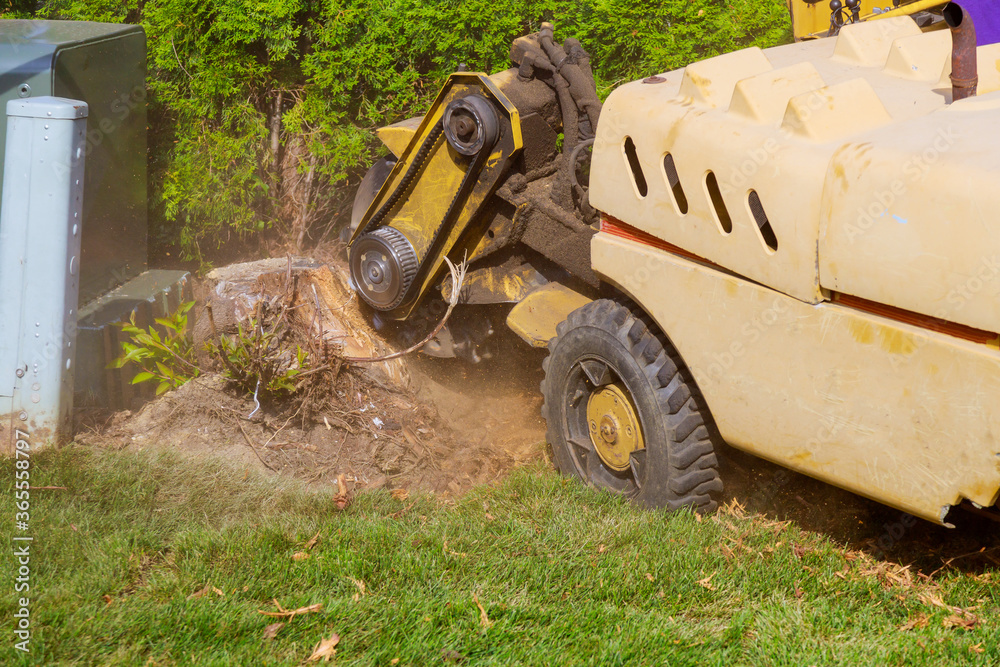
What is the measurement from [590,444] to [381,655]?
1.41 metres

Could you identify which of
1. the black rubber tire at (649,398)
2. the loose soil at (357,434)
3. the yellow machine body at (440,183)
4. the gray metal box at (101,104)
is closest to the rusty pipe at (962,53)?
the black rubber tire at (649,398)

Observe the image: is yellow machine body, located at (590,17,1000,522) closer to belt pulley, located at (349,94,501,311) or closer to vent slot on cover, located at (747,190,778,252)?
vent slot on cover, located at (747,190,778,252)

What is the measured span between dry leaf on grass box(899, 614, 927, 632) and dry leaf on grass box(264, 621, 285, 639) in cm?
193

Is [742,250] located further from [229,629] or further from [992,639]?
[229,629]

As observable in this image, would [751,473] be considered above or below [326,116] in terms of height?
below

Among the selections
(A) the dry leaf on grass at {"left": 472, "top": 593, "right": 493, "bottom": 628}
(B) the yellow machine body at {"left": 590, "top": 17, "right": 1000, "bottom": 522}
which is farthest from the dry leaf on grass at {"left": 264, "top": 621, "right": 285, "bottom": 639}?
(B) the yellow machine body at {"left": 590, "top": 17, "right": 1000, "bottom": 522}

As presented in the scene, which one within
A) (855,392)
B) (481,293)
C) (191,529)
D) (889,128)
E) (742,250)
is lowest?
(191,529)

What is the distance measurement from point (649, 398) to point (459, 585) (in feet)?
3.21

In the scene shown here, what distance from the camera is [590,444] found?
3572 millimetres

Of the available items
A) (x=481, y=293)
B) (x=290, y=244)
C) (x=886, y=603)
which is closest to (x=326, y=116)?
(x=290, y=244)

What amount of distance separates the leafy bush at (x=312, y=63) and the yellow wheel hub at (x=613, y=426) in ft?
8.20

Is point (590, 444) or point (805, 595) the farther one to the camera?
point (590, 444)

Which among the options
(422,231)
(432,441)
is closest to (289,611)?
(432,441)

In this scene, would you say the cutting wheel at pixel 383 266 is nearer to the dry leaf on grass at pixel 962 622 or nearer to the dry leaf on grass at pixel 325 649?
the dry leaf on grass at pixel 325 649
